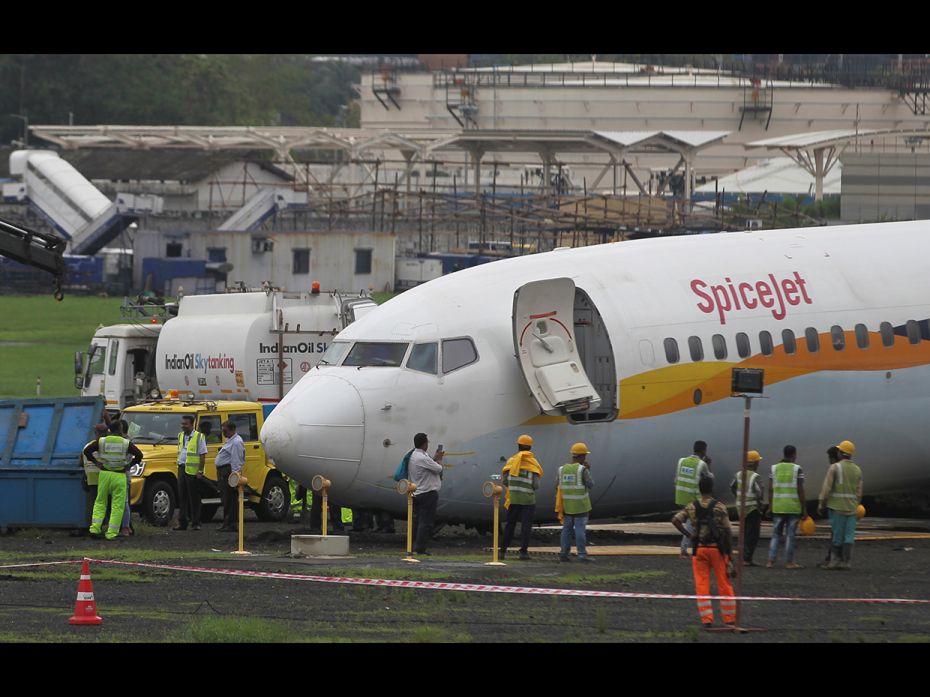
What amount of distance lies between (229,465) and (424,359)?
591cm

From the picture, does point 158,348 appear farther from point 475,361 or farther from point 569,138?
point 569,138

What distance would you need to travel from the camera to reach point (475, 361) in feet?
76.9

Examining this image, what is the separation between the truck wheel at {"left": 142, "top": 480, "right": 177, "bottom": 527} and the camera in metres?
28.2

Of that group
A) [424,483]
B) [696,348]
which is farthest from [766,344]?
[424,483]

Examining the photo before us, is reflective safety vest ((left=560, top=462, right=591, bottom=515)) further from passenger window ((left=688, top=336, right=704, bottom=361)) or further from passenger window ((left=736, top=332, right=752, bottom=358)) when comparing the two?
passenger window ((left=736, top=332, right=752, bottom=358))

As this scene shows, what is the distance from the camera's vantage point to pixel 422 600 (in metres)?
18.8

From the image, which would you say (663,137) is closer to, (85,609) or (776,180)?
(776,180)

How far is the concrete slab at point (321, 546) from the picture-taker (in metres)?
22.9

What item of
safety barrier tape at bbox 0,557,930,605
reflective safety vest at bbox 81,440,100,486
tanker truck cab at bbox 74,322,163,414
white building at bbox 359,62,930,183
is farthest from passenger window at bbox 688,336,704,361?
white building at bbox 359,62,930,183

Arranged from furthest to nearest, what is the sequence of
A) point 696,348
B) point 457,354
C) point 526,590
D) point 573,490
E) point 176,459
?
point 176,459 → point 696,348 → point 457,354 → point 573,490 → point 526,590

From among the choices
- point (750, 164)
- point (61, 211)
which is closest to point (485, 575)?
point (61, 211)

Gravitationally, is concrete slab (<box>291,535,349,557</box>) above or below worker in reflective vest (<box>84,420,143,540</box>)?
below

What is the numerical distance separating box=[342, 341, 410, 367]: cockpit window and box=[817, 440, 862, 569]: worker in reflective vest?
19.4 ft

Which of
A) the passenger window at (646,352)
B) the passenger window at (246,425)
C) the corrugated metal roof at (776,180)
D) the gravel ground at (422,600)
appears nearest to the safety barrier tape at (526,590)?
the gravel ground at (422,600)
